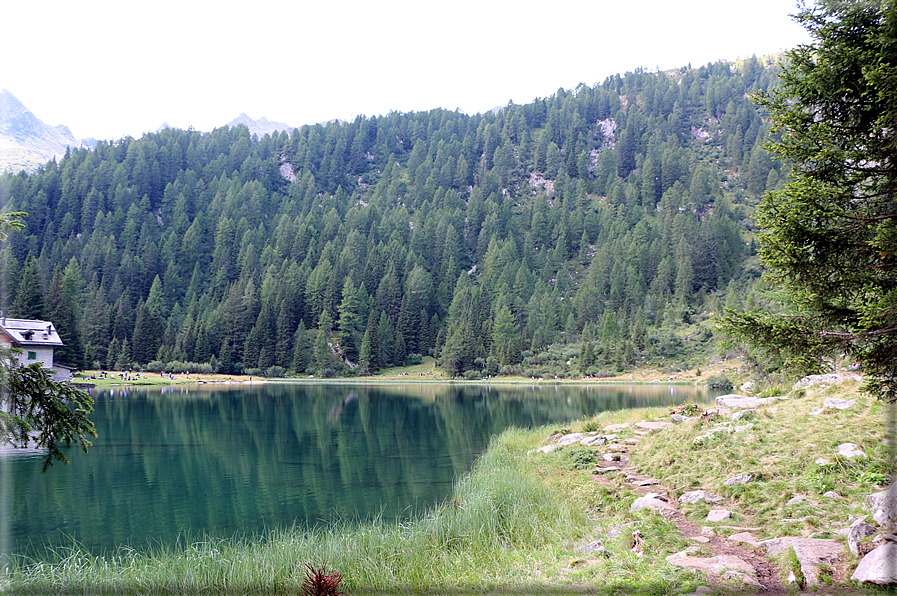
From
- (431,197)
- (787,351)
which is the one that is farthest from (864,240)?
(431,197)

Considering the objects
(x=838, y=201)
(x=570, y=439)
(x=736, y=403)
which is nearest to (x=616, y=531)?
(x=838, y=201)

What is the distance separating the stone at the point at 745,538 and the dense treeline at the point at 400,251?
239ft

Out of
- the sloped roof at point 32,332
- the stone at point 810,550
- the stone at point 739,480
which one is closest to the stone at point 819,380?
the stone at point 739,480

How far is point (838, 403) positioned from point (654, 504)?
249 inches

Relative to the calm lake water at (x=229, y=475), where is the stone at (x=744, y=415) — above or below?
above

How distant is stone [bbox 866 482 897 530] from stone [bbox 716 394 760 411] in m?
10.9

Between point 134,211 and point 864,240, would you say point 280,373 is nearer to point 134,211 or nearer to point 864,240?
point 134,211

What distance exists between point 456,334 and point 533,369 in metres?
15.4

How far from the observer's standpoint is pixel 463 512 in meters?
12.9

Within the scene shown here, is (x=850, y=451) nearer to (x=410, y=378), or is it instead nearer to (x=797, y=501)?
(x=797, y=501)

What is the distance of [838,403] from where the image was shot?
45.3 feet

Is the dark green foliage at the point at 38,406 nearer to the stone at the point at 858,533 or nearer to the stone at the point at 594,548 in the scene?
the stone at the point at 594,548

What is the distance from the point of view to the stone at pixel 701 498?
11078 millimetres

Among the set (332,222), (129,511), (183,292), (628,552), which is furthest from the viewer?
(332,222)
